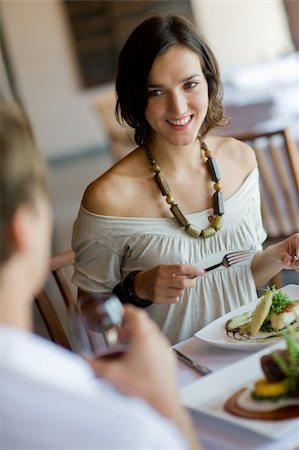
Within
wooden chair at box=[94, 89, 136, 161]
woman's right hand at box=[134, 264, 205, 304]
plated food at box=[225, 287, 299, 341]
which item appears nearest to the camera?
plated food at box=[225, 287, 299, 341]

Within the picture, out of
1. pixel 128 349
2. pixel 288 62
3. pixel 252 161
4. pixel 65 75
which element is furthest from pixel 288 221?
pixel 65 75

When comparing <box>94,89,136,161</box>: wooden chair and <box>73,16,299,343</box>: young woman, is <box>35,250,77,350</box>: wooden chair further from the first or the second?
<box>94,89,136,161</box>: wooden chair

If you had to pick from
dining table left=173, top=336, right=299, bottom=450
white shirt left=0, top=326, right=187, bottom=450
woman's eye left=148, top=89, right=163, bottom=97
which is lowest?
dining table left=173, top=336, right=299, bottom=450

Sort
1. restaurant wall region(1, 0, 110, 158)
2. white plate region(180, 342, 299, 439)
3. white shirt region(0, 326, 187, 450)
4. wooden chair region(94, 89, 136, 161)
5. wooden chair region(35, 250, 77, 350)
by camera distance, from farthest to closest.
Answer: restaurant wall region(1, 0, 110, 158) < wooden chair region(94, 89, 136, 161) < wooden chair region(35, 250, 77, 350) < white plate region(180, 342, 299, 439) < white shirt region(0, 326, 187, 450)

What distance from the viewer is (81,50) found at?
1282 centimetres

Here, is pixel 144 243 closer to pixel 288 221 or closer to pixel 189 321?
pixel 189 321

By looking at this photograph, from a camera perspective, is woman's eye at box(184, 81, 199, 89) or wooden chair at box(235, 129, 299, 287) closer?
woman's eye at box(184, 81, 199, 89)

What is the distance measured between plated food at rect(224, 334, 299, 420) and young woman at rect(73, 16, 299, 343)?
80cm

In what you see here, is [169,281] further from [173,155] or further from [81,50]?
[81,50]

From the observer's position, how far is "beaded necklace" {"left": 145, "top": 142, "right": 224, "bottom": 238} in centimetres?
222

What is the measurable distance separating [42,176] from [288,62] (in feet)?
25.3

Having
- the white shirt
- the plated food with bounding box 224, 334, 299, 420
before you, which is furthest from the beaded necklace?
the white shirt

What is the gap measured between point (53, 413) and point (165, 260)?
1.36m

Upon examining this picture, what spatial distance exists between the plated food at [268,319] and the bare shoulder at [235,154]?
68cm
